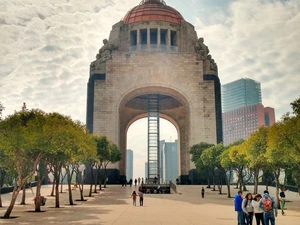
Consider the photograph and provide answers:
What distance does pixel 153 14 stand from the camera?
66.4 meters

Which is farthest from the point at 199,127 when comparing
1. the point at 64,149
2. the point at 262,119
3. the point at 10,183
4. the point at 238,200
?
the point at 262,119

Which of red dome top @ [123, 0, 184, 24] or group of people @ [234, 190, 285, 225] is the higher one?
red dome top @ [123, 0, 184, 24]

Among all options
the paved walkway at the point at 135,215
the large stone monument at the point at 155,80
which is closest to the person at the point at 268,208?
the paved walkway at the point at 135,215

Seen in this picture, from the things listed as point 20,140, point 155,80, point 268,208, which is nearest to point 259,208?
point 268,208

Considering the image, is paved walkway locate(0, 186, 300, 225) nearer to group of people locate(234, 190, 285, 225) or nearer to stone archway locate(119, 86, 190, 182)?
group of people locate(234, 190, 285, 225)

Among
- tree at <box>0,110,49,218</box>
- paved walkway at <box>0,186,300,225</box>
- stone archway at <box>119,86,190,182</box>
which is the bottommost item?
paved walkway at <box>0,186,300,225</box>

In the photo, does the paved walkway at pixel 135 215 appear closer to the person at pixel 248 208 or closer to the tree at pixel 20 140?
the tree at pixel 20 140

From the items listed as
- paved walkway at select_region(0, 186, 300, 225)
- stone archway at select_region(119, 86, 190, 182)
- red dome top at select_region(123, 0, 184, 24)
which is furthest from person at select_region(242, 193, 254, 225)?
red dome top at select_region(123, 0, 184, 24)

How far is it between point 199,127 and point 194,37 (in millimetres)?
20508

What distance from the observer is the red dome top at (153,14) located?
66125 mm

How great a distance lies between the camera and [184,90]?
58438 millimetres

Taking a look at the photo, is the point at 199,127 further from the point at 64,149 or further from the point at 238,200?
the point at 238,200

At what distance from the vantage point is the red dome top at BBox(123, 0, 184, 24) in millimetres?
66125

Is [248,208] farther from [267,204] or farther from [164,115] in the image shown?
[164,115]
